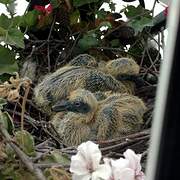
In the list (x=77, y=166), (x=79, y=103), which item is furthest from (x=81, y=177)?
(x=79, y=103)

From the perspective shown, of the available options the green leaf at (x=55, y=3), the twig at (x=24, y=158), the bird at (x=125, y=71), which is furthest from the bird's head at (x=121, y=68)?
the twig at (x=24, y=158)

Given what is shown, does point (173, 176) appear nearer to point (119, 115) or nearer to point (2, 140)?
point (2, 140)

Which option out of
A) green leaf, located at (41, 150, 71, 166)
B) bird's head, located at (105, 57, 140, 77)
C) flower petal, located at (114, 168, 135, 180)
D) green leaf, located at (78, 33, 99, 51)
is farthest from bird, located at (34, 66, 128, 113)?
flower petal, located at (114, 168, 135, 180)

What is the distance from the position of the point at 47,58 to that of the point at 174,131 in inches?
30.6

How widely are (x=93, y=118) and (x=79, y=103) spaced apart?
30 mm

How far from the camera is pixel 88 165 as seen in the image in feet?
1.69

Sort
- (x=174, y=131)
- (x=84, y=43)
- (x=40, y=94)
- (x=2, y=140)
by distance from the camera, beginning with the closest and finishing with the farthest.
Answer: (x=174, y=131), (x=2, y=140), (x=40, y=94), (x=84, y=43)

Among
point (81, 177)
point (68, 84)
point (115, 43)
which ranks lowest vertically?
point (81, 177)

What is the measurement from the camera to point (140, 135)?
2.31 ft

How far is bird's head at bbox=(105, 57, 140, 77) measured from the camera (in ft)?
2.85

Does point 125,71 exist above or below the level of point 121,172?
above

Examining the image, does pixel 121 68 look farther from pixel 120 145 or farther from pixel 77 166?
pixel 77 166

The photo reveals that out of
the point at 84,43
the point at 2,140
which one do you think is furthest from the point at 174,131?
the point at 84,43

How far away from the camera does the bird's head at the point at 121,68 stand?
0.87 meters
